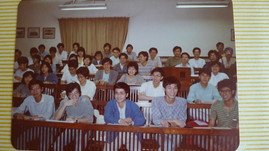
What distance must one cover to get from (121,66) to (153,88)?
448 mm

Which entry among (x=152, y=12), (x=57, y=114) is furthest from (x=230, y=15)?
(x=57, y=114)

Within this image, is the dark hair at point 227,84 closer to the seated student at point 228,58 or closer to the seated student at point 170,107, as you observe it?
the seated student at point 228,58

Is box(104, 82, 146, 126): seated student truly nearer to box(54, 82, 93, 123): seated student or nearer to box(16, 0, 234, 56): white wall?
box(54, 82, 93, 123): seated student

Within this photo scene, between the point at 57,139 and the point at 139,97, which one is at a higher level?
the point at 139,97

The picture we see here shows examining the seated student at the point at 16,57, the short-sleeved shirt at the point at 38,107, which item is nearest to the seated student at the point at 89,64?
the short-sleeved shirt at the point at 38,107

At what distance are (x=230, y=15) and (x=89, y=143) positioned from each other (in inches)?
55.7

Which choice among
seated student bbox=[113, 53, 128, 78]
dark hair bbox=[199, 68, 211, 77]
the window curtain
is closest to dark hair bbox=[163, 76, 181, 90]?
dark hair bbox=[199, 68, 211, 77]

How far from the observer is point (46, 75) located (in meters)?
2.44

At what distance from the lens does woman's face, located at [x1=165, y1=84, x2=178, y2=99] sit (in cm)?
233

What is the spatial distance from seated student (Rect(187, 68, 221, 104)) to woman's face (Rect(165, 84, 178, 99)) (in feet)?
0.37

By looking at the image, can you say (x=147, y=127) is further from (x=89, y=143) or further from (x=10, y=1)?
(x=10, y=1)

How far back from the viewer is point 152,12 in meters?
2.67

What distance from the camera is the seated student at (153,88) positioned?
237cm

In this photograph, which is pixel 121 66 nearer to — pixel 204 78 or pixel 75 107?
pixel 75 107
